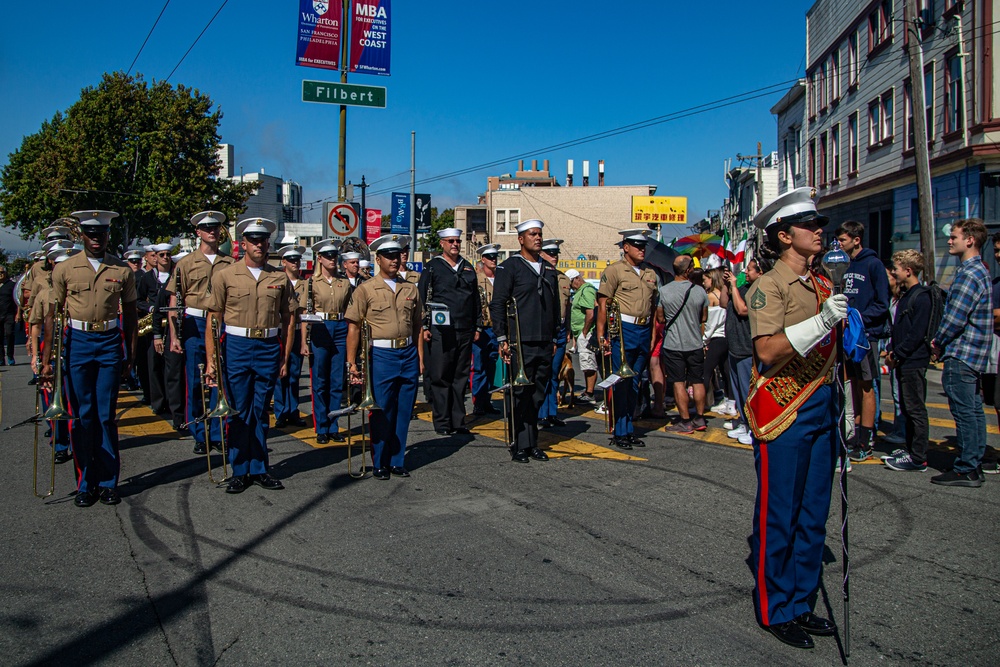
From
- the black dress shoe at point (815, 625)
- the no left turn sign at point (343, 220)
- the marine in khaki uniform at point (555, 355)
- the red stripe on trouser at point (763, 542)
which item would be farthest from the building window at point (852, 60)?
the black dress shoe at point (815, 625)

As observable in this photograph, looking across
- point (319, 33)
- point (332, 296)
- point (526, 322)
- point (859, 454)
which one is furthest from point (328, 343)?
point (319, 33)

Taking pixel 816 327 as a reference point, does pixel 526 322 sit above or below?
above

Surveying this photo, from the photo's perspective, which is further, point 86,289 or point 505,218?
point 505,218

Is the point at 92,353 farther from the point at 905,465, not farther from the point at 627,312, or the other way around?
the point at 905,465

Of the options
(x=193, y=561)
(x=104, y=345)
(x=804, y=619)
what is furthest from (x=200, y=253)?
(x=804, y=619)

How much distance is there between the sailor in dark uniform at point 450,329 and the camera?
945 centimetres

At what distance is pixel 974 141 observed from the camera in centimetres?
2069

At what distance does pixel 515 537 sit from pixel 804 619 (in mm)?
1987

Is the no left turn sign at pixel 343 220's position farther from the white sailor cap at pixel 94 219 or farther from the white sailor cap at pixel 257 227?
the white sailor cap at pixel 94 219

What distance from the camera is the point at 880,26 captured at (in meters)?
27.5

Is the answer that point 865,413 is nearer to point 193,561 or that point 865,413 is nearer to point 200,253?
point 193,561

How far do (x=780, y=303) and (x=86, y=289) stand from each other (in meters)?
5.32

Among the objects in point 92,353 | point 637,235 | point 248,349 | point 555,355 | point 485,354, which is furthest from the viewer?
point 485,354

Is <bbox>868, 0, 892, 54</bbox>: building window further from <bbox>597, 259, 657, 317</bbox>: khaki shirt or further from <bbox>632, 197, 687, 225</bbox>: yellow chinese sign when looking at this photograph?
<bbox>632, 197, 687, 225</bbox>: yellow chinese sign
